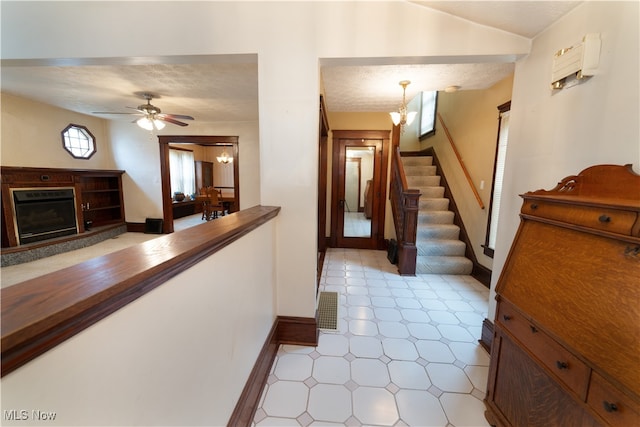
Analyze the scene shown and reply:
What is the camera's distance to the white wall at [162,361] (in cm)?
44

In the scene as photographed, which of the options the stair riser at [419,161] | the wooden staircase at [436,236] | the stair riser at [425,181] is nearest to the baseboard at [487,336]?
the wooden staircase at [436,236]

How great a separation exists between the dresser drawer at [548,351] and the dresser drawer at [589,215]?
0.50 m

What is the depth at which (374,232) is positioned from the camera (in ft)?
15.1

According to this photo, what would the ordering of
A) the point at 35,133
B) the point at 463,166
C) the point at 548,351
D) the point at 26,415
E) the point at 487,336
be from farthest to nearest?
the point at 35,133
the point at 463,166
the point at 487,336
the point at 548,351
the point at 26,415

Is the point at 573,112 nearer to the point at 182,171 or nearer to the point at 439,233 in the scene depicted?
the point at 439,233

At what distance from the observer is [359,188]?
447 cm

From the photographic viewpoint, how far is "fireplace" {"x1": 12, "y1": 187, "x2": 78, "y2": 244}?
396 centimetres

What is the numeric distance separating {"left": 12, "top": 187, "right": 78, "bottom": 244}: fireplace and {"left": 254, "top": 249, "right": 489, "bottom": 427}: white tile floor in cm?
506

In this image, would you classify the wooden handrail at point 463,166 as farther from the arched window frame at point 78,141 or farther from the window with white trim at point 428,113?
the arched window frame at point 78,141

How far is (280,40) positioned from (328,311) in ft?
7.81

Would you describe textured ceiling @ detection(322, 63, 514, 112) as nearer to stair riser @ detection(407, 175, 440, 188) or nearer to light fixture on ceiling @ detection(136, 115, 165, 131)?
stair riser @ detection(407, 175, 440, 188)

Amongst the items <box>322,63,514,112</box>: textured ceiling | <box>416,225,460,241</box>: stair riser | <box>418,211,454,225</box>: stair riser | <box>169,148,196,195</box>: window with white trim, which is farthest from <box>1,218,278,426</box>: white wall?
<box>169,148,196,195</box>: window with white trim

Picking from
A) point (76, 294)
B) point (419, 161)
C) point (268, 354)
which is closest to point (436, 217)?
point (419, 161)

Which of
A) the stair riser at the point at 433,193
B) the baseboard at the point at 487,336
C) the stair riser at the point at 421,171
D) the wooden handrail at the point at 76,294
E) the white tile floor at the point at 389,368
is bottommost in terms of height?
the white tile floor at the point at 389,368
